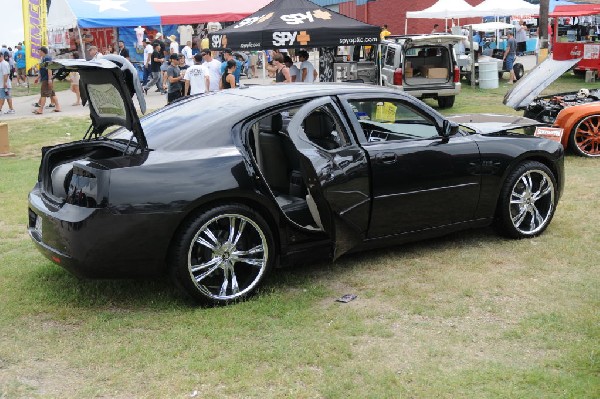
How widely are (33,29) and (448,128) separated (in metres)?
17.6

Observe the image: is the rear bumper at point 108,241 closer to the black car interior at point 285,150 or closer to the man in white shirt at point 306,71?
the black car interior at point 285,150

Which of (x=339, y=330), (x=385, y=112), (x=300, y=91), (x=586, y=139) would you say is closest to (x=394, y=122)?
(x=385, y=112)

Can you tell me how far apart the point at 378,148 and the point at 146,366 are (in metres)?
2.44

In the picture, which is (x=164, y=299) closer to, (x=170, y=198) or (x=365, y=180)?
(x=170, y=198)

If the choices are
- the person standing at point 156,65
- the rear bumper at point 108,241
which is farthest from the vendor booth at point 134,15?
the rear bumper at point 108,241

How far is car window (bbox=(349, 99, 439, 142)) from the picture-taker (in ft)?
18.9

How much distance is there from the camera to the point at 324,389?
12.1 ft

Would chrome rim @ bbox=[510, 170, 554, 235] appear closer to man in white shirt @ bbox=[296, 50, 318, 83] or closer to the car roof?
the car roof

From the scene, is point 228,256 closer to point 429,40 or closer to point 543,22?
point 429,40

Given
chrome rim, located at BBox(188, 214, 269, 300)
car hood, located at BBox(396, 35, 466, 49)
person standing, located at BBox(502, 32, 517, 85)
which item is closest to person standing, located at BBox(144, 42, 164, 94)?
car hood, located at BBox(396, 35, 466, 49)

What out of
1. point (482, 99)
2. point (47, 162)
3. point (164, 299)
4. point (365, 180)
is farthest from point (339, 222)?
point (482, 99)

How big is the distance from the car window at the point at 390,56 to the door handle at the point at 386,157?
11461 mm

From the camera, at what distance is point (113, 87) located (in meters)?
4.97

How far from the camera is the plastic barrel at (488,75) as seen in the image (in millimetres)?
20453
